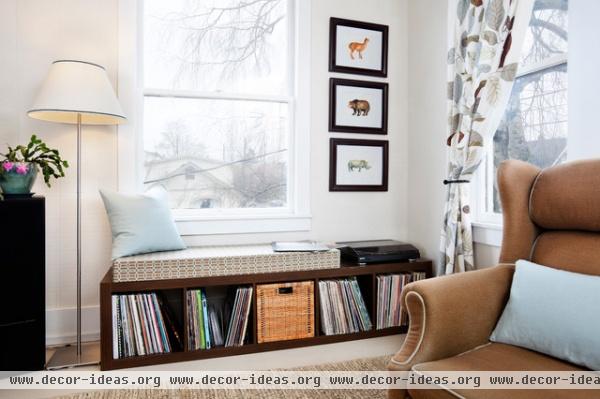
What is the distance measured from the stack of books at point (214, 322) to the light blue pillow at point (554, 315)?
4.44 feet

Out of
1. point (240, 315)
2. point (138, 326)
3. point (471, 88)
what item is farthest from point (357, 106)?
point (138, 326)

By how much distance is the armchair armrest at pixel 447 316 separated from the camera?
1.39m

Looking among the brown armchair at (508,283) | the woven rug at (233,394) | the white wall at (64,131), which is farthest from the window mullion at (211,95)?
the woven rug at (233,394)

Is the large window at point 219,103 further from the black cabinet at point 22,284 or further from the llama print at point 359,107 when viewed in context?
the black cabinet at point 22,284

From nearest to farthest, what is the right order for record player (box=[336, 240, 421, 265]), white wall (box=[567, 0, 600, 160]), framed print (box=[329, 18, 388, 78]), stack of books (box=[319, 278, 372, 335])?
white wall (box=[567, 0, 600, 160]) < stack of books (box=[319, 278, 372, 335]) < record player (box=[336, 240, 421, 265]) < framed print (box=[329, 18, 388, 78])

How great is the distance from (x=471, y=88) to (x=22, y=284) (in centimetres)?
268

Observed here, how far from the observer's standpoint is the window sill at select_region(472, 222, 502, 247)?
230 centimetres

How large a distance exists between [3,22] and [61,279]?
153 cm

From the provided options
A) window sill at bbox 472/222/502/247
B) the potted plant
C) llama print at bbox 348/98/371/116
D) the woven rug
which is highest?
llama print at bbox 348/98/371/116

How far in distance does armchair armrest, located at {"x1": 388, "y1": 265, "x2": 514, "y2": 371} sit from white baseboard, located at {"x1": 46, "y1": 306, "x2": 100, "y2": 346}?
1945 mm

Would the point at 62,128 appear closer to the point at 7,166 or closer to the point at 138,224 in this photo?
the point at 7,166

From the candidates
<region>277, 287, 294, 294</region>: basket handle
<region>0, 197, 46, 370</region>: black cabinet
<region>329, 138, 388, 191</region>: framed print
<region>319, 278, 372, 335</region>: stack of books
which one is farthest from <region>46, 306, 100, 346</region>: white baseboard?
<region>329, 138, 388, 191</region>: framed print

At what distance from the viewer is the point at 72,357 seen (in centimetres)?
222

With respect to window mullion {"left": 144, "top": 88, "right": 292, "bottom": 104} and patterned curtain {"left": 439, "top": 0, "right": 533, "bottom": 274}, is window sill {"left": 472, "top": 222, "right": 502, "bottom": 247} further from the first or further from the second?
window mullion {"left": 144, "top": 88, "right": 292, "bottom": 104}
